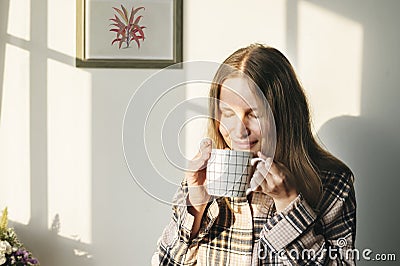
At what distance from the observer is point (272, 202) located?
5.86 feet

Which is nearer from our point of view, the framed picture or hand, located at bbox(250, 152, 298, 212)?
hand, located at bbox(250, 152, 298, 212)

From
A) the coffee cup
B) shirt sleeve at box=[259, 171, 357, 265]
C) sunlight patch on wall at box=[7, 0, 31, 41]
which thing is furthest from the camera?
sunlight patch on wall at box=[7, 0, 31, 41]

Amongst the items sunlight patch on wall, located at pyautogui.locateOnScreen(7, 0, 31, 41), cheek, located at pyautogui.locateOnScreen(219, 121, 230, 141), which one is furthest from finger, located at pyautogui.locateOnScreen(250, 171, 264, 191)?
sunlight patch on wall, located at pyautogui.locateOnScreen(7, 0, 31, 41)

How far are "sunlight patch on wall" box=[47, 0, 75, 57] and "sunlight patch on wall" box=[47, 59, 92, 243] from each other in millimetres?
59

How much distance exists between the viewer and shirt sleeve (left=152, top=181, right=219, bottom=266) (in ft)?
5.66

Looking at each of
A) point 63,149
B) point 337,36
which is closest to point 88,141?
point 63,149

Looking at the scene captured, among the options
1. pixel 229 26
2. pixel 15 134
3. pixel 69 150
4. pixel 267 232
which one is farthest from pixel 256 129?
pixel 15 134

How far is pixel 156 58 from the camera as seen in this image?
2205mm

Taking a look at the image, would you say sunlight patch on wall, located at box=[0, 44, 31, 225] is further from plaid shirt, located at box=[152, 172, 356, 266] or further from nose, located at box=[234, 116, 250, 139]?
nose, located at box=[234, 116, 250, 139]

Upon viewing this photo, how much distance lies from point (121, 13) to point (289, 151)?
2.57 ft

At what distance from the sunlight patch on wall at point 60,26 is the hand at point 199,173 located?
0.77 meters

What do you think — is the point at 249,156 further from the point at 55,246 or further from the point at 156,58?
the point at 55,246

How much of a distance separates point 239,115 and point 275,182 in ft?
0.68

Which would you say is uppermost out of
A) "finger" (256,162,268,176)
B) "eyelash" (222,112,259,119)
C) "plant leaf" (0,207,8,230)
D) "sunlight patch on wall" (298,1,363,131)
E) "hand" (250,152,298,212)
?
"sunlight patch on wall" (298,1,363,131)
